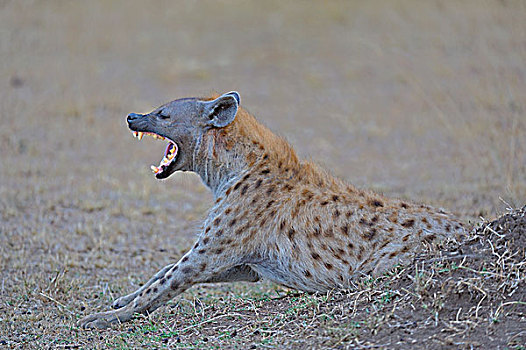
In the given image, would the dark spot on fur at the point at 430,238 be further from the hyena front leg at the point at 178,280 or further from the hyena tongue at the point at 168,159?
the hyena tongue at the point at 168,159

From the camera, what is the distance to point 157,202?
283 inches

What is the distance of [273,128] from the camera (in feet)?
30.8

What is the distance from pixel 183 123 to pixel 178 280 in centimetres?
95

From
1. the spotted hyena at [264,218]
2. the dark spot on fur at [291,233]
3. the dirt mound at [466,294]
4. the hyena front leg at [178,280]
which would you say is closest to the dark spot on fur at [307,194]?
the spotted hyena at [264,218]

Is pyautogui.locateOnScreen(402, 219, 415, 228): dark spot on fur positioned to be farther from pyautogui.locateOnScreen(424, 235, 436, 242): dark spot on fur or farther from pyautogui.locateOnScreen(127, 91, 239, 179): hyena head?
pyautogui.locateOnScreen(127, 91, 239, 179): hyena head

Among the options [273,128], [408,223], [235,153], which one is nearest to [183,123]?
[235,153]

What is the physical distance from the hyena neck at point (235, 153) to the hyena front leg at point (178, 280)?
419 mm

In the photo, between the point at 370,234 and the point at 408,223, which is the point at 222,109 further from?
the point at 408,223

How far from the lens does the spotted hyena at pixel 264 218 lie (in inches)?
159

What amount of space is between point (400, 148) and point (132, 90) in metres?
4.13

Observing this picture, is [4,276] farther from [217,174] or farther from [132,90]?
[132,90]

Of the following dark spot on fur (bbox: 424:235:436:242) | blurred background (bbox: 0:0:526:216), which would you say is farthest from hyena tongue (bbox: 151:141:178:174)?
blurred background (bbox: 0:0:526:216)

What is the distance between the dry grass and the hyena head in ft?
2.78

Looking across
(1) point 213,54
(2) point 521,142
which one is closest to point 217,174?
(2) point 521,142
